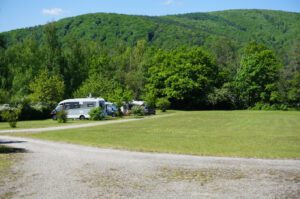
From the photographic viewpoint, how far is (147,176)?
456 inches

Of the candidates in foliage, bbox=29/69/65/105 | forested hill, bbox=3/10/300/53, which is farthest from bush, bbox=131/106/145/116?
forested hill, bbox=3/10/300/53

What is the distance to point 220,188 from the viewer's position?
32.8ft

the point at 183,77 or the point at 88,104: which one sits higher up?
the point at 183,77

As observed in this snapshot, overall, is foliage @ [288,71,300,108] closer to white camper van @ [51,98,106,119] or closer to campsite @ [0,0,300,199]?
campsite @ [0,0,300,199]

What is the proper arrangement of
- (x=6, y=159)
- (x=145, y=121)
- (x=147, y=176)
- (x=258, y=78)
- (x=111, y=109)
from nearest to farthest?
(x=147, y=176)
(x=6, y=159)
(x=145, y=121)
(x=111, y=109)
(x=258, y=78)

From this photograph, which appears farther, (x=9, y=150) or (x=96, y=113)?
(x=96, y=113)

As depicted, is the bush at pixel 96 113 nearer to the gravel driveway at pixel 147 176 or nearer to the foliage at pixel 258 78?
the gravel driveway at pixel 147 176

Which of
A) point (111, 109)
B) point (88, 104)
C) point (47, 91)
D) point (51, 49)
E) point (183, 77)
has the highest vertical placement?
point (51, 49)

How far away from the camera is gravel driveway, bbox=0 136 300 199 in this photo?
947 cm

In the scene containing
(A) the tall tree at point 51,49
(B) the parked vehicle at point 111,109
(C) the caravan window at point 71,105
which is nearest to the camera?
(C) the caravan window at point 71,105

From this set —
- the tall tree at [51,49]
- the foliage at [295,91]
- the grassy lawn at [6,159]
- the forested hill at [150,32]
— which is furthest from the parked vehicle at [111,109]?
the forested hill at [150,32]

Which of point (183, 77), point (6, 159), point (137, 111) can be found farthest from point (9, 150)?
point (183, 77)

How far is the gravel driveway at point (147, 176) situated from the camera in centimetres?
Result: 947

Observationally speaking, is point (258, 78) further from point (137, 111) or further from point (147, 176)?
point (147, 176)
